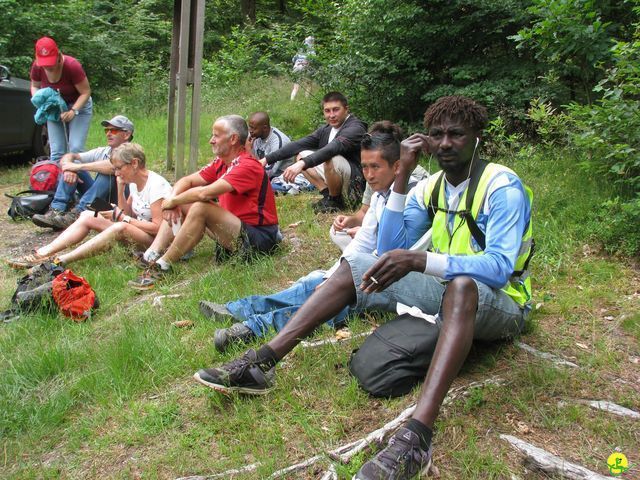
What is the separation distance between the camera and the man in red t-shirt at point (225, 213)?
5453 millimetres

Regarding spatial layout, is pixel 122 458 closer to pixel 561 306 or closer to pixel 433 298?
pixel 433 298

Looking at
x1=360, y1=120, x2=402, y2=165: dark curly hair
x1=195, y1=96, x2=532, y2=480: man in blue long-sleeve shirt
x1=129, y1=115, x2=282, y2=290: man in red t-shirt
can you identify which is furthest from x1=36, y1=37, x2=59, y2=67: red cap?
x1=195, y1=96, x2=532, y2=480: man in blue long-sleeve shirt

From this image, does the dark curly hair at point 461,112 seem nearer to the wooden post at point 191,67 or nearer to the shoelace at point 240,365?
the shoelace at point 240,365

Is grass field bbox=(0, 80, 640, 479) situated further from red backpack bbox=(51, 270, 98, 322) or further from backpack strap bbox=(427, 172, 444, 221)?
backpack strap bbox=(427, 172, 444, 221)

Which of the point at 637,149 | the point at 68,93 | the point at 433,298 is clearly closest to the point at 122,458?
the point at 433,298

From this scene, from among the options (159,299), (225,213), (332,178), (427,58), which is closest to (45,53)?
(225,213)

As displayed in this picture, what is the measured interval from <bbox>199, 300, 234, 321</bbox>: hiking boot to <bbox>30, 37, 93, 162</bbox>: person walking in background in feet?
14.4

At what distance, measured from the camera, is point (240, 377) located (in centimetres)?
323

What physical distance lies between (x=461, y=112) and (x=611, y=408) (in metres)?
1.64

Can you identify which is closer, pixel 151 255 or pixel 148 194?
pixel 151 255

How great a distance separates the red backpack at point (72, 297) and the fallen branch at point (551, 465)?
3.49 meters

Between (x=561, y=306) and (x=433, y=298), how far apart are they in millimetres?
1193

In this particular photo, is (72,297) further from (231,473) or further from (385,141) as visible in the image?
(385,141)

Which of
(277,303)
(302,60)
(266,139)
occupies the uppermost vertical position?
(302,60)
